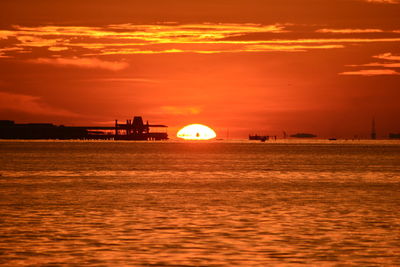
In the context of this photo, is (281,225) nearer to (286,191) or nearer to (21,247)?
(21,247)

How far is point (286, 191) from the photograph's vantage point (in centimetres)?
6762

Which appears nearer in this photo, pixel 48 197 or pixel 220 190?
pixel 48 197

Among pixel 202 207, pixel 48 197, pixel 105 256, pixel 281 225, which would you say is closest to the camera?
pixel 105 256

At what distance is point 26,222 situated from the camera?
131ft

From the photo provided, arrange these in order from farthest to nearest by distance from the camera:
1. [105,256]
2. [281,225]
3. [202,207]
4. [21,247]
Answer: [202,207] < [281,225] < [21,247] < [105,256]

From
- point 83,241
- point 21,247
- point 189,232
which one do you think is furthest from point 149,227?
point 21,247

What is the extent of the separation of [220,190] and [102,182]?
18.3m

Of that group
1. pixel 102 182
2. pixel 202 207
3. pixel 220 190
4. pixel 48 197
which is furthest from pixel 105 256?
pixel 102 182

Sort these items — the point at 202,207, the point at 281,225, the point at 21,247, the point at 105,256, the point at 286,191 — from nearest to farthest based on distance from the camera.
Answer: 1. the point at 105,256
2. the point at 21,247
3. the point at 281,225
4. the point at 202,207
5. the point at 286,191

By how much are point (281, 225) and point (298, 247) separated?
24.9ft

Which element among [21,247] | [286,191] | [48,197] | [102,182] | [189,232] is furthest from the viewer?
[102,182]

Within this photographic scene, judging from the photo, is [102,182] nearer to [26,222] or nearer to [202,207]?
[202,207]

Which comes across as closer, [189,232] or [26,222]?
[189,232]

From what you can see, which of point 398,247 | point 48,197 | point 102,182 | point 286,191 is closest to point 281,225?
point 398,247
